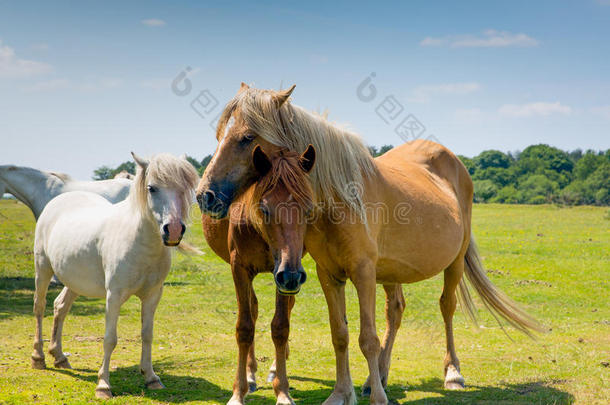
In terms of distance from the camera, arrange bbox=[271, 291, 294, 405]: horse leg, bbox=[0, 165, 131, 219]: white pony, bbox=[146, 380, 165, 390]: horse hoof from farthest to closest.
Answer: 1. bbox=[0, 165, 131, 219]: white pony
2. bbox=[146, 380, 165, 390]: horse hoof
3. bbox=[271, 291, 294, 405]: horse leg

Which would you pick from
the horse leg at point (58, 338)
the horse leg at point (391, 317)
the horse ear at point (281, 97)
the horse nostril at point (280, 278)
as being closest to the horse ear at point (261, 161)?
the horse ear at point (281, 97)

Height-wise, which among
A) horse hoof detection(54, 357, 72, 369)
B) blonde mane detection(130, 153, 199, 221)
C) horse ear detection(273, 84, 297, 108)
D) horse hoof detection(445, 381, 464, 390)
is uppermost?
horse ear detection(273, 84, 297, 108)

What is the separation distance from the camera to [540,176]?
7550 centimetres

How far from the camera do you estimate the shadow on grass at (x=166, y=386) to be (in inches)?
198

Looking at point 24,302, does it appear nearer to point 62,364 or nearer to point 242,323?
point 62,364

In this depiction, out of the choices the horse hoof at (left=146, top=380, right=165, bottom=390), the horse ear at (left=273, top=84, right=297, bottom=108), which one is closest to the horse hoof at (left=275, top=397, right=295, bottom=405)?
the horse hoof at (left=146, top=380, right=165, bottom=390)

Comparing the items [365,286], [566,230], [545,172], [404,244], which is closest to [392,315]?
[404,244]

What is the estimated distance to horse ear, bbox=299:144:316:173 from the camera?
366 centimetres

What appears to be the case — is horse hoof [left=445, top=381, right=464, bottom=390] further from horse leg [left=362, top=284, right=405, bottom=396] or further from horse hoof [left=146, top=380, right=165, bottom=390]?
horse hoof [left=146, top=380, right=165, bottom=390]

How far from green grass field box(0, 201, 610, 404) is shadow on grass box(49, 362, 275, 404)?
1 centimetres

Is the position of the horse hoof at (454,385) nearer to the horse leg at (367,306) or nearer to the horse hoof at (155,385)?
the horse leg at (367,306)

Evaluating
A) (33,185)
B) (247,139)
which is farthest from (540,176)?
(247,139)

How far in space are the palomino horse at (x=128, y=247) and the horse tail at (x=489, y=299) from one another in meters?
3.46

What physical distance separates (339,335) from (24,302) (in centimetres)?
757
